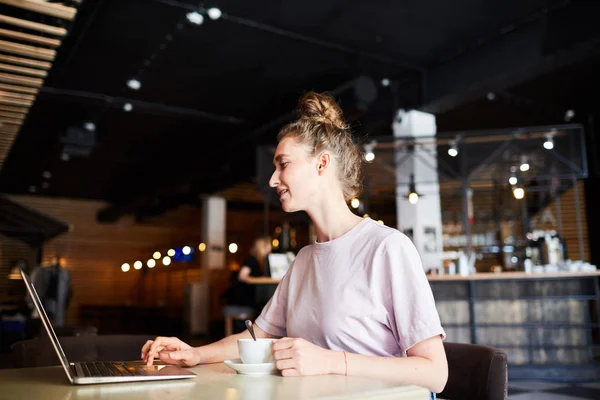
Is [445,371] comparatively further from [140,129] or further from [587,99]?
[140,129]

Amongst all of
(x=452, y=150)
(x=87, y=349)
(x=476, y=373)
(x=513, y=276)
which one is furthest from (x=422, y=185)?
(x=476, y=373)

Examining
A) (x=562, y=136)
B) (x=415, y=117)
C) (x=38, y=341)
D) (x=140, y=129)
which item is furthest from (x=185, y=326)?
(x=38, y=341)

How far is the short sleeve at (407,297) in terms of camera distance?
1.25m

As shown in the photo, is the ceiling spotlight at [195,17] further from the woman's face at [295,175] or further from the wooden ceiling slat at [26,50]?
the woman's face at [295,175]

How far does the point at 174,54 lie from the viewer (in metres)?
7.05

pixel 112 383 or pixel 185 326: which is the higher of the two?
pixel 112 383

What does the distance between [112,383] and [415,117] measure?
763 centimetres

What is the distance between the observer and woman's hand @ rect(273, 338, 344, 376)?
1114 millimetres

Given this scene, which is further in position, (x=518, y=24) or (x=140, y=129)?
(x=140, y=129)

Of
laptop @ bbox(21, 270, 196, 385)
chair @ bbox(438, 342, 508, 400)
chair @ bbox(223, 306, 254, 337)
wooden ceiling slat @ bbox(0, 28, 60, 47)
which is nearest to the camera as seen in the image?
laptop @ bbox(21, 270, 196, 385)

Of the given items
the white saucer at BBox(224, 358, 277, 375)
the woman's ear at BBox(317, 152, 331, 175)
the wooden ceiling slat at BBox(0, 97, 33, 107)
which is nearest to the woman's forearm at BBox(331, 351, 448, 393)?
the white saucer at BBox(224, 358, 277, 375)

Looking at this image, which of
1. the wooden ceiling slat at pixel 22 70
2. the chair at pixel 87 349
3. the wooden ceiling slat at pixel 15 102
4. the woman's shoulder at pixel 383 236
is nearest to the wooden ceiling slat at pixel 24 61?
the wooden ceiling slat at pixel 22 70

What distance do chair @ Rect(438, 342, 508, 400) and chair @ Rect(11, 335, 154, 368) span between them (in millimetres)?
1361

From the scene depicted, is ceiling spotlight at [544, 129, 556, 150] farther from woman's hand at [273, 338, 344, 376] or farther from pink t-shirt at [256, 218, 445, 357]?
woman's hand at [273, 338, 344, 376]
